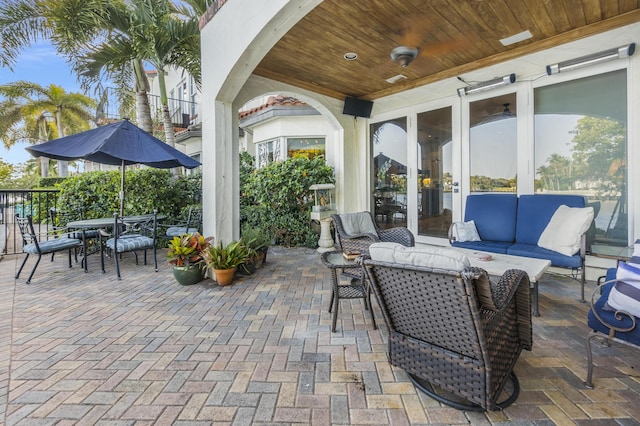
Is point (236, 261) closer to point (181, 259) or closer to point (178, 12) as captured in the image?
point (181, 259)

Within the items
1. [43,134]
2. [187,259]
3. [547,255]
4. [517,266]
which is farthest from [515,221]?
[43,134]

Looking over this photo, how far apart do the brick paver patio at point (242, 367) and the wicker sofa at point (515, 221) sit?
0.52m

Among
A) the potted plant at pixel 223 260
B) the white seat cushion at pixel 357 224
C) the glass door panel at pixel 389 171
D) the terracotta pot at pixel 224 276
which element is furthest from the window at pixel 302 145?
the terracotta pot at pixel 224 276

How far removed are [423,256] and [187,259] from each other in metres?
3.20

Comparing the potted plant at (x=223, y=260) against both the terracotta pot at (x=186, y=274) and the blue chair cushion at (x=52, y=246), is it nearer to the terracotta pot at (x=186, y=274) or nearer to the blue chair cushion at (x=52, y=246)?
the terracotta pot at (x=186, y=274)

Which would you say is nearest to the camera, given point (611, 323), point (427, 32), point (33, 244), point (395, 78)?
point (611, 323)

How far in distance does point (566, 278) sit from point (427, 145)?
2844 millimetres

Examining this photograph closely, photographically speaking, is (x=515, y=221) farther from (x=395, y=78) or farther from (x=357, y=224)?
(x=395, y=78)

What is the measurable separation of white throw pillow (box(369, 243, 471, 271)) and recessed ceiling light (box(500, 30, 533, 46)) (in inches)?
146

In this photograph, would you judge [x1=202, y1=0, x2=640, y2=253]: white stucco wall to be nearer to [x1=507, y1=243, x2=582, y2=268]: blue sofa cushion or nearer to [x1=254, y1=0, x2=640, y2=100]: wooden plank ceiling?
[x1=254, y1=0, x2=640, y2=100]: wooden plank ceiling

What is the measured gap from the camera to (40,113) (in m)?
14.2

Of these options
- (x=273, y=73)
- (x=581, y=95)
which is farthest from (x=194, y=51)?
(x=581, y=95)

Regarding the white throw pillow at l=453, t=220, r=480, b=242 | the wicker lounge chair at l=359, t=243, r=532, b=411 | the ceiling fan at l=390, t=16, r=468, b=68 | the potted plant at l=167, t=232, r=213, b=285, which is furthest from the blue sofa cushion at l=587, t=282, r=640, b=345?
the potted plant at l=167, t=232, r=213, b=285

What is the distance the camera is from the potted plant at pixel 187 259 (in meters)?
3.73
